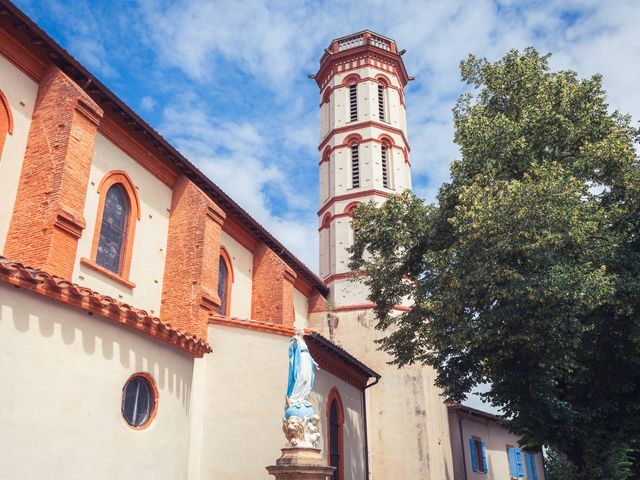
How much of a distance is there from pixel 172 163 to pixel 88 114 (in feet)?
A: 10.9

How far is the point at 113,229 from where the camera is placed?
12062mm

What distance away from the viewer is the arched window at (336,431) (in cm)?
1434

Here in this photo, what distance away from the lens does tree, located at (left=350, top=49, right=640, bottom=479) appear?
35.1 ft

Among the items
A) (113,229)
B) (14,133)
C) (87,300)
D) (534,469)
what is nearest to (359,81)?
(113,229)

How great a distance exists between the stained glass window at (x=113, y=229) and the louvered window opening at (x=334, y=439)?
6663mm

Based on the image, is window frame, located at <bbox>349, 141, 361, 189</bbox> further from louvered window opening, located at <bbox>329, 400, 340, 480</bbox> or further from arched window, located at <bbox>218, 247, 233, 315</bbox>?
louvered window opening, located at <bbox>329, 400, 340, 480</bbox>

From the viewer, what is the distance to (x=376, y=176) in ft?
76.5

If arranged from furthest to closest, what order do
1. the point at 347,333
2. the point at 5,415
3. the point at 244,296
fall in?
the point at 347,333
the point at 244,296
the point at 5,415

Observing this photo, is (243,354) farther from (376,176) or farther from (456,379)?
(376,176)

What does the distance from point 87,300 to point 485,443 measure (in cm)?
2187

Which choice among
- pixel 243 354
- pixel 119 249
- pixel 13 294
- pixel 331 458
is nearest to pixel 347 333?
pixel 331 458

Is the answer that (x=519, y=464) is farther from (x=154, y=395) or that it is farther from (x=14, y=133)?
(x=14, y=133)

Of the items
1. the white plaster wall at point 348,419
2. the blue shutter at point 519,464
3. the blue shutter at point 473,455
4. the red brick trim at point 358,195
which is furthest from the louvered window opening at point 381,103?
the blue shutter at point 519,464

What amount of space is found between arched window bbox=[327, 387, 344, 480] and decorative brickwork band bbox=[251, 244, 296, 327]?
274 centimetres
